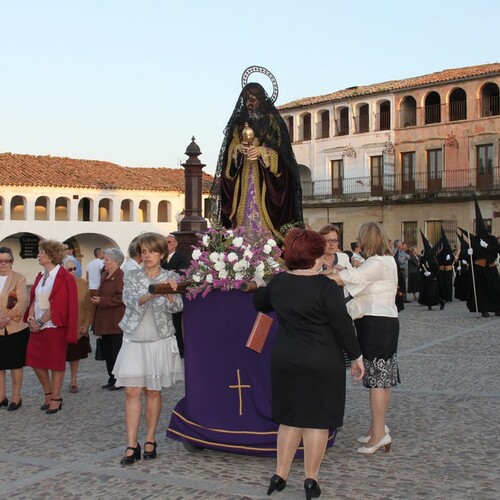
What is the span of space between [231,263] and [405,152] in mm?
37649

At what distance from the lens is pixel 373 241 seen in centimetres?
579

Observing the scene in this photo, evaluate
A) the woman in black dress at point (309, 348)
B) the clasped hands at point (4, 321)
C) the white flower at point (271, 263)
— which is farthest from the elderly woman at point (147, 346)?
the clasped hands at point (4, 321)

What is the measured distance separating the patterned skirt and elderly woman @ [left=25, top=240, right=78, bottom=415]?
10.3ft

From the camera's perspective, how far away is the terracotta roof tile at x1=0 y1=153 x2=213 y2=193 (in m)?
42.1

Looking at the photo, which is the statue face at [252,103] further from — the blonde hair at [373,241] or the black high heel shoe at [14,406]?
the black high heel shoe at [14,406]

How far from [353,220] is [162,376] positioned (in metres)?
37.5

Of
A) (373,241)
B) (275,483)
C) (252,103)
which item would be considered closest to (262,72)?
(252,103)

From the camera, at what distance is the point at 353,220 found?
42562 mm

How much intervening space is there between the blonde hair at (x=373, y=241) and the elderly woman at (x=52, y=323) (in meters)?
3.25

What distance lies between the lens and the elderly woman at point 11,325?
310 inches

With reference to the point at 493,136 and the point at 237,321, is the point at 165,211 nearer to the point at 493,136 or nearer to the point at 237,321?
the point at 493,136

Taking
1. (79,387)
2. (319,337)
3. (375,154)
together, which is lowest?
(79,387)

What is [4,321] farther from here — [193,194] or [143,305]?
[193,194]

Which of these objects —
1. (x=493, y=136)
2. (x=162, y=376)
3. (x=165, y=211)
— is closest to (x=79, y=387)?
(x=162, y=376)
